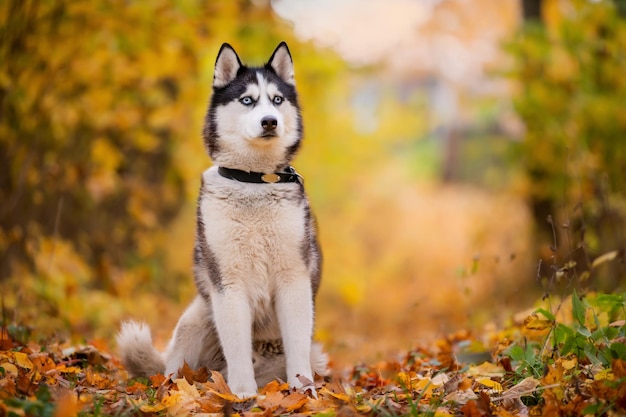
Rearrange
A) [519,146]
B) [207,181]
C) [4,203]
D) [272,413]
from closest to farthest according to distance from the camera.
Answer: [272,413], [207,181], [4,203], [519,146]

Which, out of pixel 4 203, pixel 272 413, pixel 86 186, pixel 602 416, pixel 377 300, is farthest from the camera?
pixel 377 300

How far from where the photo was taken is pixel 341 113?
12305 mm

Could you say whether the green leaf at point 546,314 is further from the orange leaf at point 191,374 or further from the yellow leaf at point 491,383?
the orange leaf at point 191,374

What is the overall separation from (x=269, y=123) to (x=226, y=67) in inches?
20.9

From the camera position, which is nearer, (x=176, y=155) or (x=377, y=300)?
(x=176, y=155)

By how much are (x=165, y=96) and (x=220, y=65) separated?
5495mm

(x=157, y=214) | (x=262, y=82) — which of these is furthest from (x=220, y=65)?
(x=157, y=214)

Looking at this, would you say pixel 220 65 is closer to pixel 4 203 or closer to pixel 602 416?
pixel 602 416

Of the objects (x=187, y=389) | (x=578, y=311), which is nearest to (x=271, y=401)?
(x=187, y=389)

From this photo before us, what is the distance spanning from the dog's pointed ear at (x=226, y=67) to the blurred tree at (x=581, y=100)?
4.53 m

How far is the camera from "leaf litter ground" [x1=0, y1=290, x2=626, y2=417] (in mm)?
2740

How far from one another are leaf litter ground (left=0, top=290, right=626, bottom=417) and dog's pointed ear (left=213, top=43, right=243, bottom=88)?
168 cm

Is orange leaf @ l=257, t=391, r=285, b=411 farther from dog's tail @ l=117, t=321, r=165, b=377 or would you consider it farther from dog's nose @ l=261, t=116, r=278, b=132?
dog's nose @ l=261, t=116, r=278, b=132

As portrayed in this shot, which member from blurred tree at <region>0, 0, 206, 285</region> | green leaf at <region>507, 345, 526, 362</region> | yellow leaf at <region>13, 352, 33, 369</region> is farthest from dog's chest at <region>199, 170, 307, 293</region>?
blurred tree at <region>0, 0, 206, 285</region>
